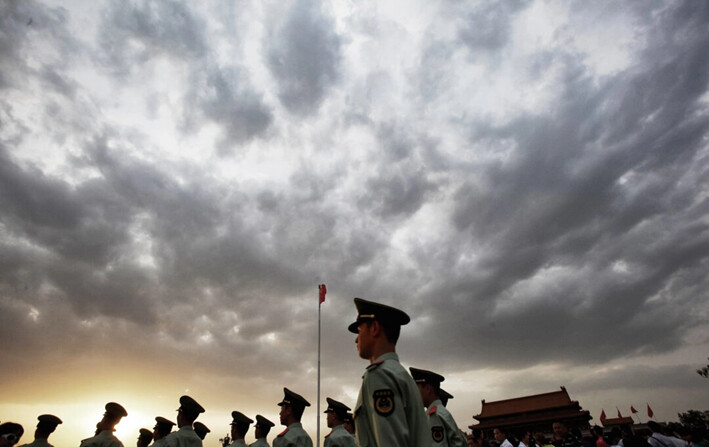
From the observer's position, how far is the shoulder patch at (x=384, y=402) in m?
2.41

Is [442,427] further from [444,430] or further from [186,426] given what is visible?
[186,426]

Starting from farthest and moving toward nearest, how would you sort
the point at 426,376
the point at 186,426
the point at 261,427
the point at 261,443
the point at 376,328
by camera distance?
the point at 261,427
the point at 261,443
the point at 186,426
the point at 426,376
the point at 376,328

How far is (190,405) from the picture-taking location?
8.22 meters

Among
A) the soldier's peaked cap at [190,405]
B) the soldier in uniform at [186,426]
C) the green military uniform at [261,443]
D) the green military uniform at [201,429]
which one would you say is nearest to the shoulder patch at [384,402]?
the soldier in uniform at [186,426]

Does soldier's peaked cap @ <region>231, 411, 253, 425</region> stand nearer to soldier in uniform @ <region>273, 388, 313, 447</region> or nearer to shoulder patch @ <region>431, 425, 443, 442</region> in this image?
soldier in uniform @ <region>273, 388, 313, 447</region>

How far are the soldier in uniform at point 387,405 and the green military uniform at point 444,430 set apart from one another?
247 cm

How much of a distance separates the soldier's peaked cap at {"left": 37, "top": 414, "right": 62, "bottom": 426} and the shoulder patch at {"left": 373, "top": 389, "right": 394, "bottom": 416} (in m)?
9.21

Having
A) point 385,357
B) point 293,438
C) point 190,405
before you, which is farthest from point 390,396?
point 190,405

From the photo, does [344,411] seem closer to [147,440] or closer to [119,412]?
[119,412]

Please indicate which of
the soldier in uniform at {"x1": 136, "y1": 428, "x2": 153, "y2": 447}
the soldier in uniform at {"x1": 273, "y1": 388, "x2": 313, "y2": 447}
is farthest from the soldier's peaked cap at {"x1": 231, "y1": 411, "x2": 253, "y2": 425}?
the soldier in uniform at {"x1": 136, "y1": 428, "x2": 153, "y2": 447}

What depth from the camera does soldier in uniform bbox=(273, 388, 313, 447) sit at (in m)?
7.29

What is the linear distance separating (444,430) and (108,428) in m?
7.08

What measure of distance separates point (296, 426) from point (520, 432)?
4176cm

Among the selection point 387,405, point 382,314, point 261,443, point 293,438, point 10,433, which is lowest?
point 261,443
